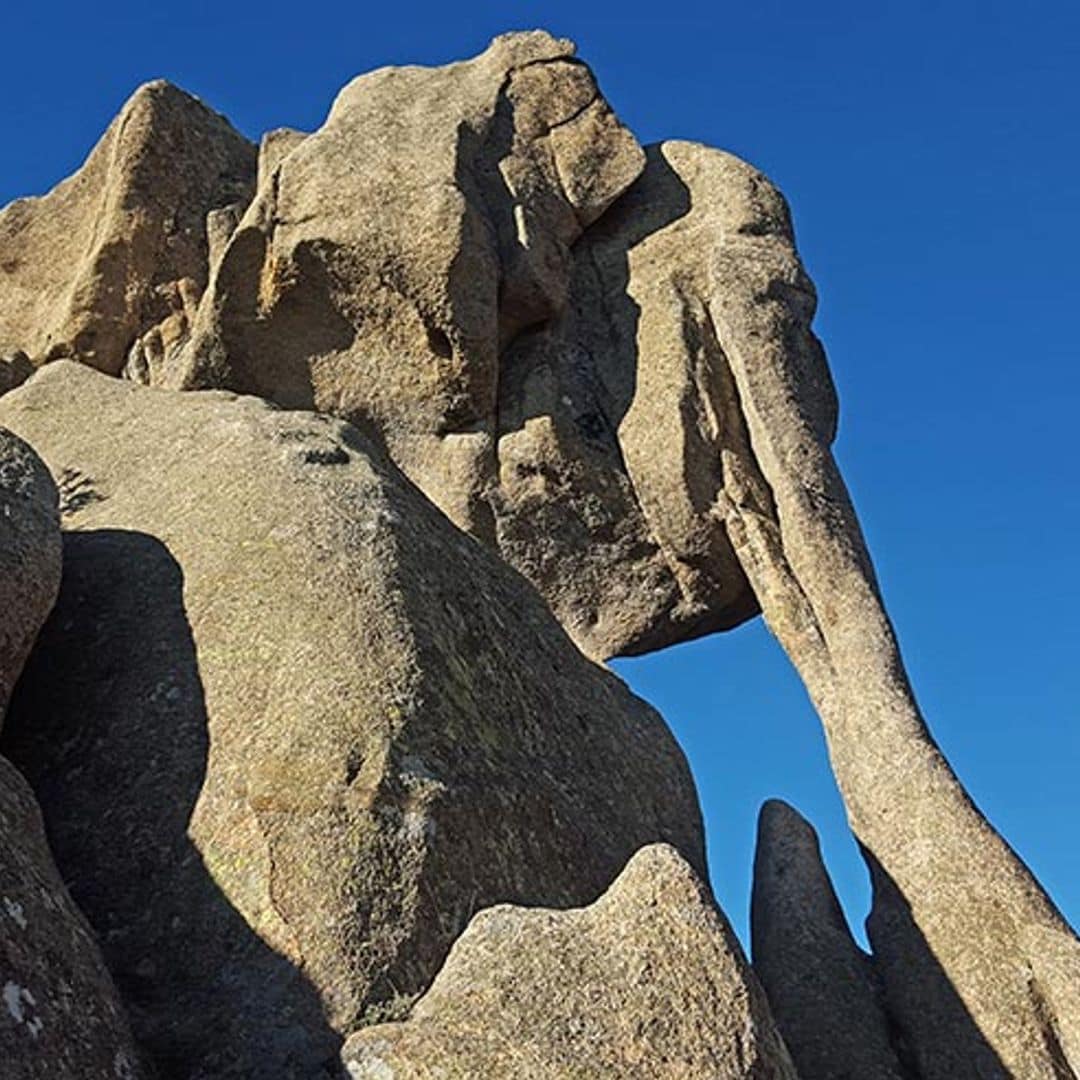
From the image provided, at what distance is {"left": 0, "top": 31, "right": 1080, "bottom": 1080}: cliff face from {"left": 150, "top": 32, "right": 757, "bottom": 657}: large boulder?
0.10 ft

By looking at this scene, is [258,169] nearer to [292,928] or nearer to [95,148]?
[95,148]

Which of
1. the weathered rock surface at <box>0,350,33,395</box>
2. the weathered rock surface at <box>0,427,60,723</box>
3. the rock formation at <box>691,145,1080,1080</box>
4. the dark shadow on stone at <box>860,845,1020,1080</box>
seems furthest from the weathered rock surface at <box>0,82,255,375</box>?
the dark shadow on stone at <box>860,845,1020,1080</box>

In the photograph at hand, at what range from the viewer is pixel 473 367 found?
508 inches

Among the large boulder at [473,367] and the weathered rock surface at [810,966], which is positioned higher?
the large boulder at [473,367]

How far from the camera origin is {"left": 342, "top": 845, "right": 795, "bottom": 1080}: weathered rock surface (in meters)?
5.64

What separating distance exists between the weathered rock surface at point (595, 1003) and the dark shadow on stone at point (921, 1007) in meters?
3.33

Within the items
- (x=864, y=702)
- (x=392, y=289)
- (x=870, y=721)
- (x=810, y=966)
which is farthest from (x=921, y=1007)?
(x=392, y=289)

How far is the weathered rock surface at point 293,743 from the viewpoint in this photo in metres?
6.48

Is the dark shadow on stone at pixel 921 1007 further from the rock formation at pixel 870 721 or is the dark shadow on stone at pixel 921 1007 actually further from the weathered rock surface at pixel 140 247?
the weathered rock surface at pixel 140 247

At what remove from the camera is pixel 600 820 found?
828 centimetres

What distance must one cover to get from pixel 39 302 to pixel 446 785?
9028 mm

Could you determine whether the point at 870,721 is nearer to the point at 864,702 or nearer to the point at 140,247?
the point at 864,702

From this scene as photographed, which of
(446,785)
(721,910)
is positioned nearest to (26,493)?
(446,785)

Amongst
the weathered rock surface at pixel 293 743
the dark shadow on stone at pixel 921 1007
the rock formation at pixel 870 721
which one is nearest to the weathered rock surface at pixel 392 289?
the rock formation at pixel 870 721
